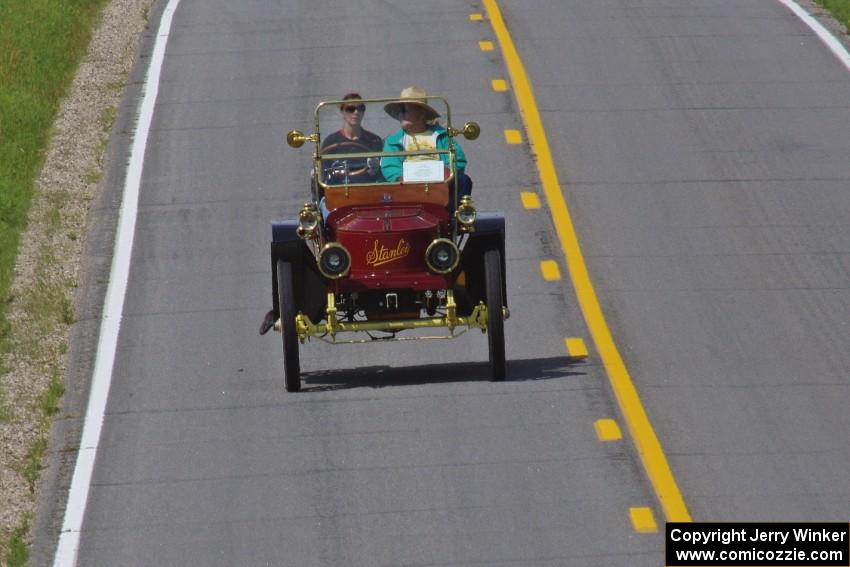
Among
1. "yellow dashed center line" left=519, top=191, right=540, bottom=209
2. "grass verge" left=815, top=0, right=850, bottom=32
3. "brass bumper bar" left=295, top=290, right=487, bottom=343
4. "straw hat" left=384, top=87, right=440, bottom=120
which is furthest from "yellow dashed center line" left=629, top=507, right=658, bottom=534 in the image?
"grass verge" left=815, top=0, right=850, bottom=32

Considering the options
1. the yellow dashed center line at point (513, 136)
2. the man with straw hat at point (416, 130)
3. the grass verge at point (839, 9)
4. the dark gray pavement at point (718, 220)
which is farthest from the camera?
the grass verge at point (839, 9)

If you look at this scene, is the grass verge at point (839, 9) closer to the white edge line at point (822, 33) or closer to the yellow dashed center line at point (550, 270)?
the white edge line at point (822, 33)

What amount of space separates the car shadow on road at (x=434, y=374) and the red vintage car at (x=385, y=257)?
36 cm

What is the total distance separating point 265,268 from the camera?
16703 millimetres

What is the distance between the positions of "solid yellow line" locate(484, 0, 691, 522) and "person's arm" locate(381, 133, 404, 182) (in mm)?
2124

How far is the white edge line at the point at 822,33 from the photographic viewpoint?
23422 mm

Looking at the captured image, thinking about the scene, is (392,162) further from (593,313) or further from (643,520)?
(643,520)

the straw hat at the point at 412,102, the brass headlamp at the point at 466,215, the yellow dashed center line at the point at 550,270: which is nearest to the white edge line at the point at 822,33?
the yellow dashed center line at the point at 550,270

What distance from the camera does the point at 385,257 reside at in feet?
42.9

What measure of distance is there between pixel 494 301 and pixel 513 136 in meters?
7.51

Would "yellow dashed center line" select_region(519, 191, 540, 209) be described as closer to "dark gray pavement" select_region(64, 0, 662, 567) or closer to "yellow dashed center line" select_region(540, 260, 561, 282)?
"dark gray pavement" select_region(64, 0, 662, 567)

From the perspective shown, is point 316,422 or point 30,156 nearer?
point 316,422

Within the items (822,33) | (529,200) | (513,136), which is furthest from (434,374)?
(822,33)

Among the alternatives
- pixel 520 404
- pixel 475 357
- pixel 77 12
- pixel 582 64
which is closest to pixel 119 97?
pixel 77 12
